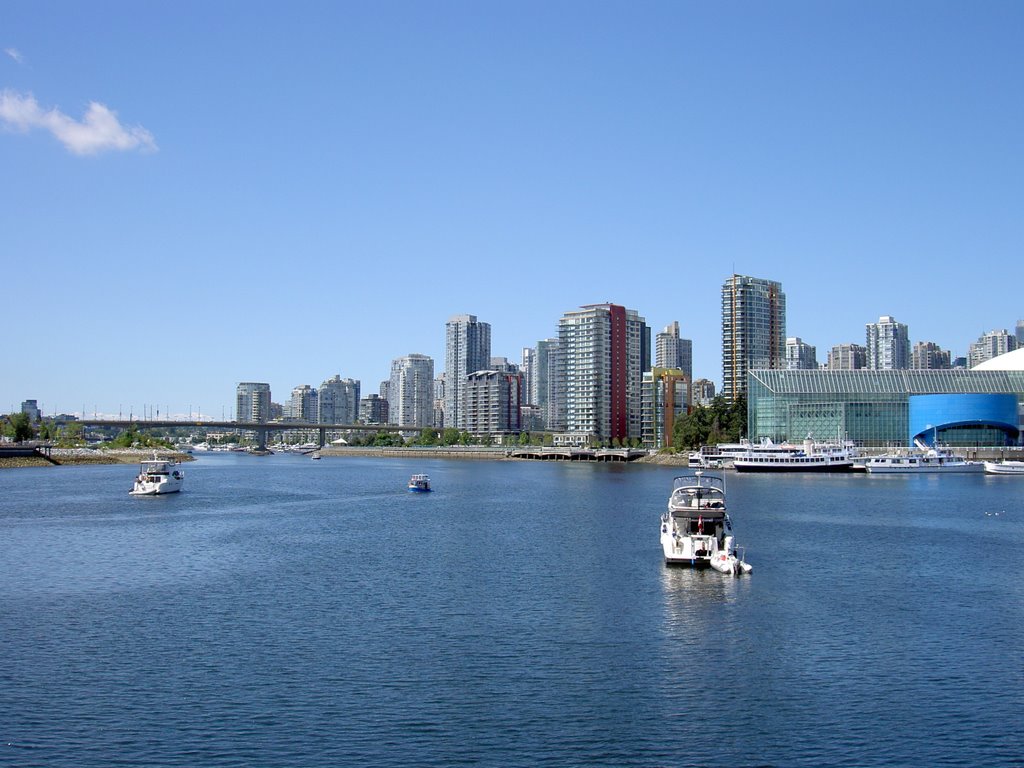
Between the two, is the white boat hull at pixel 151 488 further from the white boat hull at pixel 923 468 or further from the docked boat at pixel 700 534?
the white boat hull at pixel 923 468

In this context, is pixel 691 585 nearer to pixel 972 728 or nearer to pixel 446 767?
pixel 972 728

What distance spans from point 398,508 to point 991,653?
54.6 meters

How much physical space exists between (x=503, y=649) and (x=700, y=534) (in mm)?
19203

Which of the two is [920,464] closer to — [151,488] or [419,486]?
[419,486]

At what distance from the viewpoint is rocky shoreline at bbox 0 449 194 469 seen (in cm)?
14012

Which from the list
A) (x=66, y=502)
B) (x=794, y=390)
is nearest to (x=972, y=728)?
(x=66, y=502)

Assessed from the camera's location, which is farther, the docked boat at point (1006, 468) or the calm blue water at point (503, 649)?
the docked boat at point (1006, 468)

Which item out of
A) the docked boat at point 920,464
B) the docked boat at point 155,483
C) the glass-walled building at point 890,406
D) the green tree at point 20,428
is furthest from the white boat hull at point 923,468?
the green tree at point 20,428

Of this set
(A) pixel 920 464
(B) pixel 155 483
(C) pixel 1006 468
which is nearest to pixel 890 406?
(A) pixel 920 464

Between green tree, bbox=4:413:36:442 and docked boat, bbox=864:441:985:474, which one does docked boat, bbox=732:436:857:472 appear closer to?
docked boat, bbox=864:441:985:474

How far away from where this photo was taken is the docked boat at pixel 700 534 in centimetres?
4275

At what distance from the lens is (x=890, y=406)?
151 metres

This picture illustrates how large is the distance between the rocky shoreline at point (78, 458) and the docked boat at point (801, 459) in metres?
95.9

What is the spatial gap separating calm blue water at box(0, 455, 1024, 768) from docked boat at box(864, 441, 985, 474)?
247 feet
